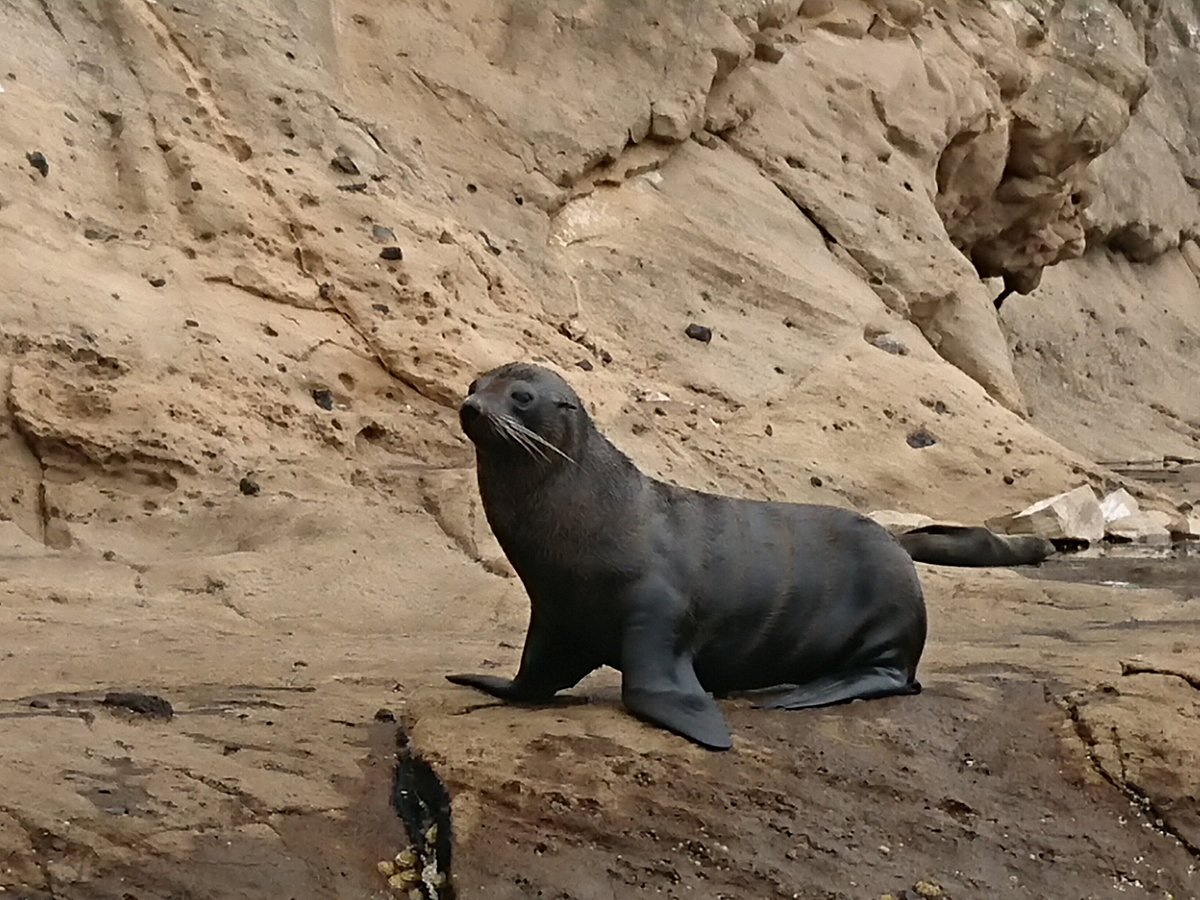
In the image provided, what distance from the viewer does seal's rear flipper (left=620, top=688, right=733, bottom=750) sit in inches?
136

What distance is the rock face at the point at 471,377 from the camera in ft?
10.7

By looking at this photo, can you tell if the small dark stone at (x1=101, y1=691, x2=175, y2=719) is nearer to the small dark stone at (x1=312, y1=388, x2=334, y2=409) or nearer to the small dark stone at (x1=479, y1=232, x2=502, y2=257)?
the small dark stone at (x1=312, y1=388, x2=334, y2=409)

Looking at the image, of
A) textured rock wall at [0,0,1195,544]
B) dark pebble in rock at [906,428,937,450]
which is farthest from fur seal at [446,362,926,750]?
dark pebble in rock at [906,428,937,450]

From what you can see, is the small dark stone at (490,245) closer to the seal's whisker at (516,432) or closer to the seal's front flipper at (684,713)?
the seal's whisker at (516,432)

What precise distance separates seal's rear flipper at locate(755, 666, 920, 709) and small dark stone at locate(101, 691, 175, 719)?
1.36 meters

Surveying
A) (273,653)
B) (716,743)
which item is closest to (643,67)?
(273,653)

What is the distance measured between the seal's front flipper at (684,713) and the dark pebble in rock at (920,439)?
5.60 meters

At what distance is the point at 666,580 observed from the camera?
12.5 feet

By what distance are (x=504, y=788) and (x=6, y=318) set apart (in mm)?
4076

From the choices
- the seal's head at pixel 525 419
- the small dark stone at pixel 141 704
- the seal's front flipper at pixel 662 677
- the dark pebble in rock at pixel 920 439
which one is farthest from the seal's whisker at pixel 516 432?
the dark pebble in rock at pixel 920 439

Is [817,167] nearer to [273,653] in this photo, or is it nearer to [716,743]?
[273,653]

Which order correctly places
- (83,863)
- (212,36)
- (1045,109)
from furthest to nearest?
(1045,109), (212,36), (83,863)

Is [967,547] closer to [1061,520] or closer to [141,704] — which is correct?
[1061,520]

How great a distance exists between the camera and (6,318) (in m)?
6.50
